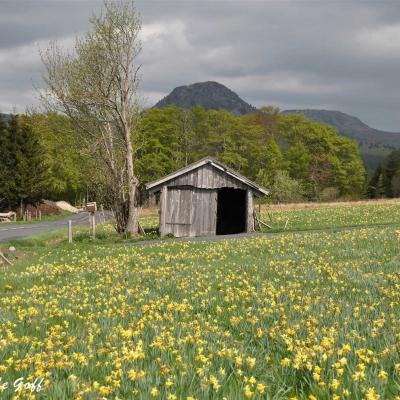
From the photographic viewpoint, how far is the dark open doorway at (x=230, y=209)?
38622mm

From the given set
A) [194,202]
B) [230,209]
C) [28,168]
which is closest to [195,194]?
[194,202]

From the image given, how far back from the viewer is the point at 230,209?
129 feet

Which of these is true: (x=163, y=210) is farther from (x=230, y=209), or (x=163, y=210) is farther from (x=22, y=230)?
(x=22, y=230)

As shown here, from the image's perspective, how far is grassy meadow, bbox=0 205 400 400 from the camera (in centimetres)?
432

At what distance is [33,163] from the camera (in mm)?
56656

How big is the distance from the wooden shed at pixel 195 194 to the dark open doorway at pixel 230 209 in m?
6.26

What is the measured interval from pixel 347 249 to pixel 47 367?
12.9 m

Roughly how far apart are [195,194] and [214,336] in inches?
1017

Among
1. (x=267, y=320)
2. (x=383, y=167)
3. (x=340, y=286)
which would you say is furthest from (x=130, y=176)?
(x=383, y=167)

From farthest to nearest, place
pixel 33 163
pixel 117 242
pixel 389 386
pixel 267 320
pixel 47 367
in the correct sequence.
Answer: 1. pixel 33 163
2. pixel 117 242
3. pixel 267 320
4. pixel 47 367
5. pixel 389 386

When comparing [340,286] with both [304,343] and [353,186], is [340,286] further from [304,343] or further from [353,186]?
[353,186]

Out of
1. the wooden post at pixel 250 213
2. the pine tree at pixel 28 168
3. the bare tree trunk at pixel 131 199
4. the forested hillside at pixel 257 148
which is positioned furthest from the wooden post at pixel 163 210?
the forested hillside at pixel 257 148

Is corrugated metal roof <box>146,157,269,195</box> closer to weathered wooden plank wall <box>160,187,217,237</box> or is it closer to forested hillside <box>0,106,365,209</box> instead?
weathered wooden plank wall <box>160,187,217,237</box>

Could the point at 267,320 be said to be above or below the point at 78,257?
above
